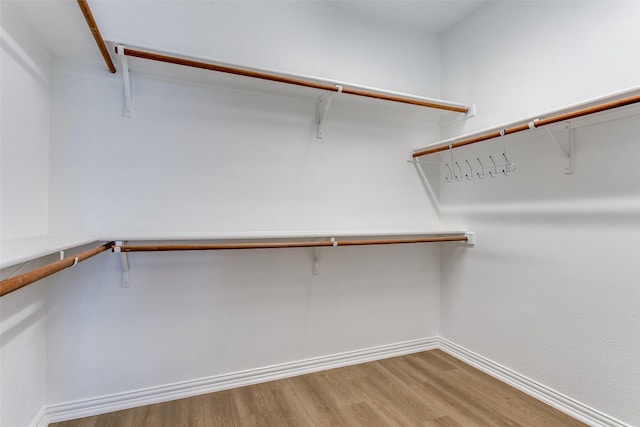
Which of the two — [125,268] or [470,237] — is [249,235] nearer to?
[125,268]

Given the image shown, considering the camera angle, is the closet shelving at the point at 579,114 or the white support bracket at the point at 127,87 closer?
the closet shelving at the point at 579,114

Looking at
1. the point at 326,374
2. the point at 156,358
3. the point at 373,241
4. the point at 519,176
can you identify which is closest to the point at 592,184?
the point at 519,176

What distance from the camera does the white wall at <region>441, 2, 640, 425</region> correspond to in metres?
1.48

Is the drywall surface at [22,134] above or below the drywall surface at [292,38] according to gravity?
below

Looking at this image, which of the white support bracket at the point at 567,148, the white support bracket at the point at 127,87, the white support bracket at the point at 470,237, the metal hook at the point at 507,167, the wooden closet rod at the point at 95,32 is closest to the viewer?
the wooden closet rod at the point at 95,32

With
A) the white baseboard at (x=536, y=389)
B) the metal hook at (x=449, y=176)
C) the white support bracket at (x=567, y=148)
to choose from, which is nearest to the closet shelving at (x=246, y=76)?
the metal hook at (x=449, y=176)

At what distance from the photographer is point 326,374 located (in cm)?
206

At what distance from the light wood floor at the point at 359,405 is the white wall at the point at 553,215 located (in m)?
0.27

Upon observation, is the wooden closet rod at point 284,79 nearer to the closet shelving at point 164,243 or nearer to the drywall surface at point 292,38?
the drywall surface at point 292,38

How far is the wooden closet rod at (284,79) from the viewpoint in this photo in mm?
1505

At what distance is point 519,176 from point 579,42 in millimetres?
732

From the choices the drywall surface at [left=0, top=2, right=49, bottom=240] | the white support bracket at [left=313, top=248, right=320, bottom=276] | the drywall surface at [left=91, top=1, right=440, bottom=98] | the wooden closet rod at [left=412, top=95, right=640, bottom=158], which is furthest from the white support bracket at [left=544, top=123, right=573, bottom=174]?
the drywall surface at [left=0, top=2, right=49, bottom=240]

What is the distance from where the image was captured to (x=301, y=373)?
2049 millimetres

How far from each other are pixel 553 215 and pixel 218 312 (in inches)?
77.5
